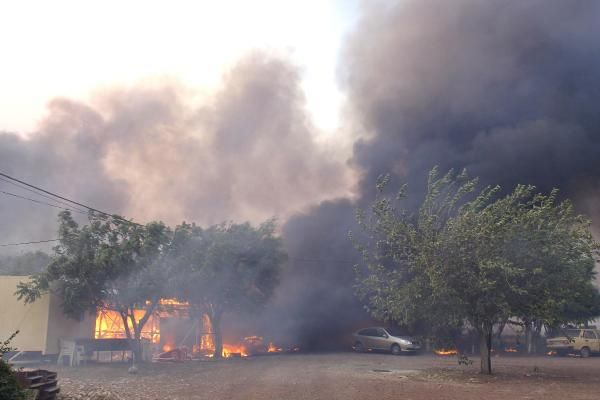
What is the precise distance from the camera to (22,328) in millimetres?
22047

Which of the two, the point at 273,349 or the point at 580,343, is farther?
the point at 273,349

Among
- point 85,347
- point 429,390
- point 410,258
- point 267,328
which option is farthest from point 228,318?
point 429,390

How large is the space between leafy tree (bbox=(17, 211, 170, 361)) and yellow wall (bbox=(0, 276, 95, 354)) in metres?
1.72

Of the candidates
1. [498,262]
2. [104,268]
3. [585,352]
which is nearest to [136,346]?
[104,268]

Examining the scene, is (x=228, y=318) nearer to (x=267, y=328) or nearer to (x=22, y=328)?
(x=267, y=328)

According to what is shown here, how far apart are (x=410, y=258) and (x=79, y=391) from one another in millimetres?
10002

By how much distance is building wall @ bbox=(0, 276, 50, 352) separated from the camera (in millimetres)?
21812

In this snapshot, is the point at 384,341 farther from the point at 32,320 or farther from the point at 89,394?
the point at 89,394

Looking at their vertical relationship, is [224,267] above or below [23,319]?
above

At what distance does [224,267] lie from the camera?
23.8m

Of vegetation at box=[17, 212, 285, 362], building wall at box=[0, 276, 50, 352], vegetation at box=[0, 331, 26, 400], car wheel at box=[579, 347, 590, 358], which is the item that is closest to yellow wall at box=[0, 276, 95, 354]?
building wall at box=[0, 276, 50, 352]

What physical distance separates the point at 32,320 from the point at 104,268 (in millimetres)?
5312

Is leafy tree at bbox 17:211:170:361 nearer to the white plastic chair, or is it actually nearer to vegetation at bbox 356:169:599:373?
the white plastic chair

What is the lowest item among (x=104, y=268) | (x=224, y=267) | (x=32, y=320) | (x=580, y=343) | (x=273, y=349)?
(x=273, y=349)
